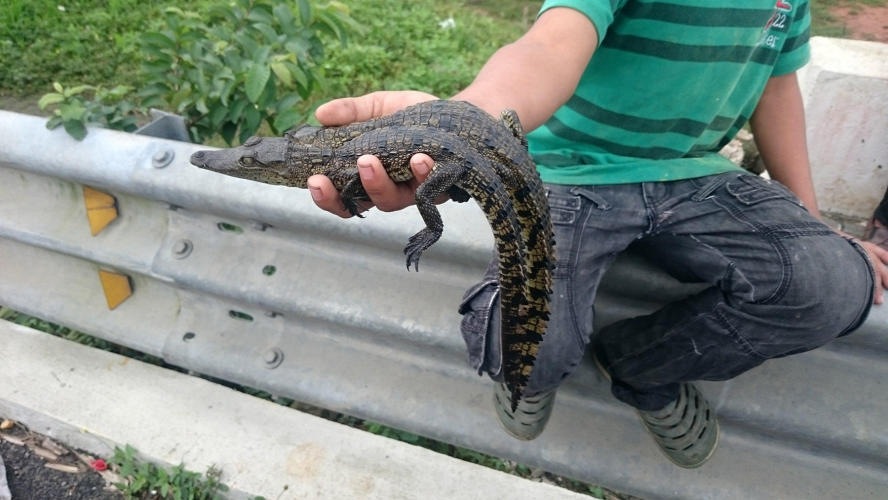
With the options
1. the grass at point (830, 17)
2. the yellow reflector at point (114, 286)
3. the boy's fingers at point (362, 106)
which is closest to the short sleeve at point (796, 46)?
the boy's fingers at point (362, 106)

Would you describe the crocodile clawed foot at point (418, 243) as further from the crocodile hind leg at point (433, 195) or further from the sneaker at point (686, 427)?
the sneaker at point (686, 427)

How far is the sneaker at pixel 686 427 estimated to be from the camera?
199cm

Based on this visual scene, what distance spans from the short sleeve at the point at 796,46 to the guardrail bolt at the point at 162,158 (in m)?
2.26

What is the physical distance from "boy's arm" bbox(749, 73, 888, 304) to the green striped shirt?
119 millimetres

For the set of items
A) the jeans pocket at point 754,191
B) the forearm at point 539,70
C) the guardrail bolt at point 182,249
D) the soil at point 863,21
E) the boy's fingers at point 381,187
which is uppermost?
Answer: the forearm at point 539,70

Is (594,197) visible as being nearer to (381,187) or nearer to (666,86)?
(666,86)

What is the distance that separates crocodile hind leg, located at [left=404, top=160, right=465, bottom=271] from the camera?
1726mm

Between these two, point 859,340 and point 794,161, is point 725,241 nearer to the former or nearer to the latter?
point 859,340

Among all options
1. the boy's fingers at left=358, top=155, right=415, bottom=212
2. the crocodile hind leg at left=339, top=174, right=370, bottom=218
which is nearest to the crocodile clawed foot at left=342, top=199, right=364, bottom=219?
the crocodile hind leg at left=339, top=174, right=370, bottom=218

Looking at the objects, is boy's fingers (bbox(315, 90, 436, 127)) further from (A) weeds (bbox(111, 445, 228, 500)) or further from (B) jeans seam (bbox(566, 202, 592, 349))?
(A) weeds (bbox(111, 445, 228, 500))

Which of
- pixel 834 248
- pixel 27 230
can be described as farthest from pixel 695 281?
pixel 27 230

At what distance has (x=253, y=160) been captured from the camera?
2.10m

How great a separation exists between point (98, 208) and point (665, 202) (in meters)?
2.13

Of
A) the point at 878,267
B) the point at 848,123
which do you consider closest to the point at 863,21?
the point at 848,123
